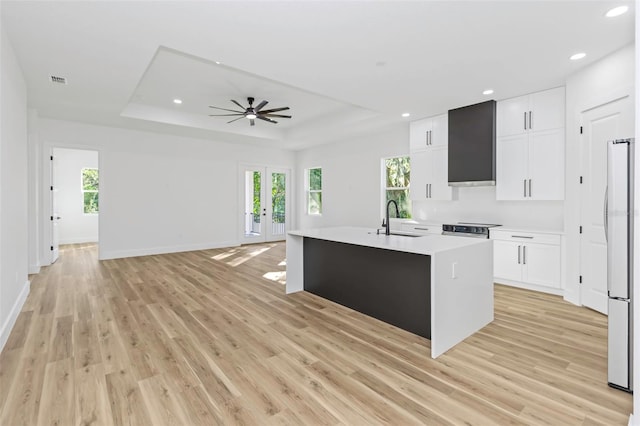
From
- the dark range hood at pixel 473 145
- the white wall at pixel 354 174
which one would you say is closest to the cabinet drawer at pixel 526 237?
the dark range hood at pixel 473 145

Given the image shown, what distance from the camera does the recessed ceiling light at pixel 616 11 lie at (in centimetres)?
258

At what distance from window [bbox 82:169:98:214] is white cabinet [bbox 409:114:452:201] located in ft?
29.3

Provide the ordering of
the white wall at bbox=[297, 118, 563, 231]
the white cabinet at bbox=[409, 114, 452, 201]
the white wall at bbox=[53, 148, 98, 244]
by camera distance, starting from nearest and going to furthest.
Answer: the white wall at bbox=[297, 118, 563, 231] → the white cabinet at bbox=[409, 114, 452, 201] → the white wall at bbox=[53, 148, 98, 244]

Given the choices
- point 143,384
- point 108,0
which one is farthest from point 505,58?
point 143,384

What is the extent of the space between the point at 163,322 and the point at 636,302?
3.63m

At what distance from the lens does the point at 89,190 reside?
9.36 metres

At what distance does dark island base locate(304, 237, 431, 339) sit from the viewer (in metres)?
2.96

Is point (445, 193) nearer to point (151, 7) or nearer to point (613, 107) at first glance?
point (613, 107)

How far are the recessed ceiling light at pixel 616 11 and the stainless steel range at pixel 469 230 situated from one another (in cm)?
281

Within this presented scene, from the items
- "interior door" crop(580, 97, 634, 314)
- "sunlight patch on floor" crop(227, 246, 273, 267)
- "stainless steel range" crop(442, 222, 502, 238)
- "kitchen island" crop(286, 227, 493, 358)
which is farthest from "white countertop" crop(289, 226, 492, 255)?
"sunlight patch on floor" crop(227, 246, 273, 267)

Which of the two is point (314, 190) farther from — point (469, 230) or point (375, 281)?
point (375, 281)

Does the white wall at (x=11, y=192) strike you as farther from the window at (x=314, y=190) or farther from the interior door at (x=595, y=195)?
the window at (x=314, y=190)

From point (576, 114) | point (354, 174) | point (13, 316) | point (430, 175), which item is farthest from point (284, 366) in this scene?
point (354, 174)

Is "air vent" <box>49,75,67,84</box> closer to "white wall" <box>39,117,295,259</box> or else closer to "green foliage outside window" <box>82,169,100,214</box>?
"white wall" <box>39,117,295,259</box>
